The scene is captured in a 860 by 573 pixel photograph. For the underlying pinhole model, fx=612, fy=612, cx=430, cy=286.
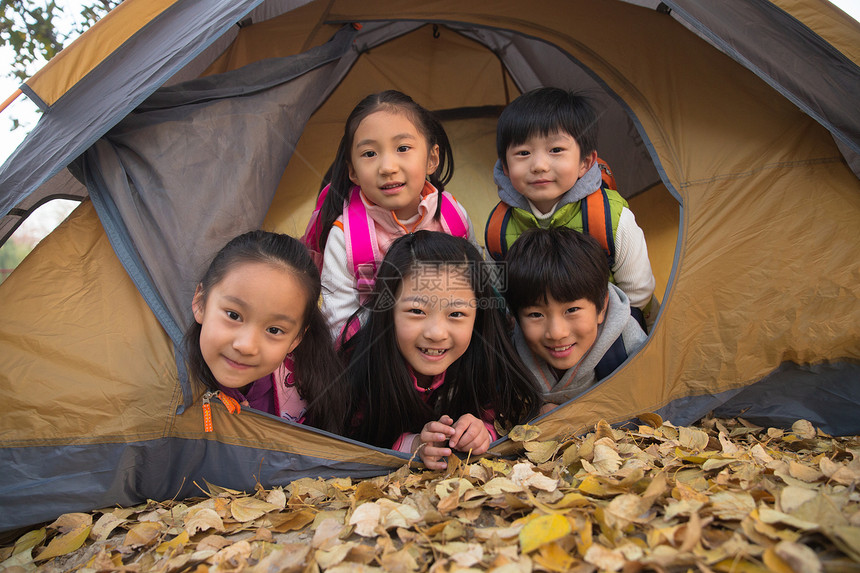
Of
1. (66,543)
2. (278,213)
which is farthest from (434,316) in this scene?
(278,213)

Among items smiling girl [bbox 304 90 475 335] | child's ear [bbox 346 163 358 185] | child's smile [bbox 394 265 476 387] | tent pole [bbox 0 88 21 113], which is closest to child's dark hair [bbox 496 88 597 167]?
smiling girl [bbox 304 90 475 335]

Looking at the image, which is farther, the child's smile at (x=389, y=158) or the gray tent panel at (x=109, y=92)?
the child's smile at (x=389, y=158)

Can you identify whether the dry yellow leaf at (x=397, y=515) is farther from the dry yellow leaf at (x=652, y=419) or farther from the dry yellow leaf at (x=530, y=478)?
the dry yellow leaf at (x=652, y=419)

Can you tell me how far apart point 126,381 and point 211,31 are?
976mm

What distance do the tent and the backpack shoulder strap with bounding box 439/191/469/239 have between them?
641 mm

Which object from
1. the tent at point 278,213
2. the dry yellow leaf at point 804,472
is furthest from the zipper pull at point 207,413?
the dry yellow leaf at point 804,472

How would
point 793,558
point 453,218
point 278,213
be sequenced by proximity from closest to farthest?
point 793,558 < point 453,218 < point 278,213

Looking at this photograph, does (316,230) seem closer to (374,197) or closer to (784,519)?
(374,197)

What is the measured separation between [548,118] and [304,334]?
1.12 m

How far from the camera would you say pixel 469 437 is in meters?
1.69

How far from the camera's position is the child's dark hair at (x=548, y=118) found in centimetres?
214

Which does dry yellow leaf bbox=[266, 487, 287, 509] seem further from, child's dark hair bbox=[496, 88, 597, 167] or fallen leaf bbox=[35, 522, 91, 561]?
child's dark hair bbox=[496, 88, 597, 167]

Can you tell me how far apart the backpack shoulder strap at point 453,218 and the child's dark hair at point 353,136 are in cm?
4

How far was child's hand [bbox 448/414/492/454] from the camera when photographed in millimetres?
1682
